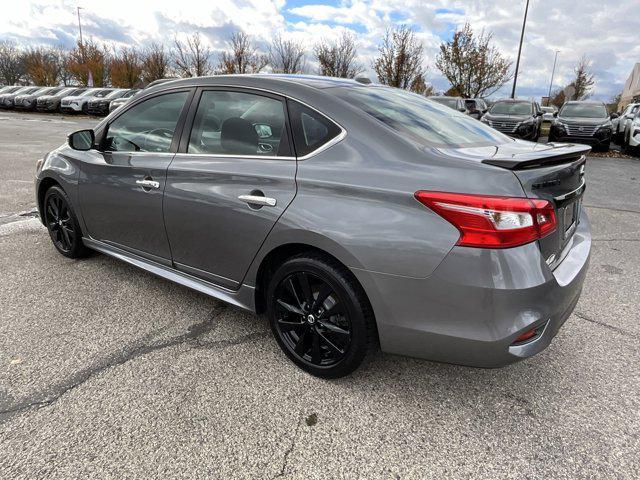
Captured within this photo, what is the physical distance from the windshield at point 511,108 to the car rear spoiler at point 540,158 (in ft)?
45.3

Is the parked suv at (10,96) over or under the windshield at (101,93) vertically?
under

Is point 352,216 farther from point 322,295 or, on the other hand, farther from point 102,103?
point 102,103

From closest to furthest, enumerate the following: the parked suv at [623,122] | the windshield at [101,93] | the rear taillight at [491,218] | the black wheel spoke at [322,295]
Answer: the rear taillight at [491,218]
the black wheel spoke at [322,295]
the parked suv at [623,122]
the windshield at [101,93]

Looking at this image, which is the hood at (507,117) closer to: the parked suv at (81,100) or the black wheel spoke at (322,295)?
the black wheel spoke at (322,295)

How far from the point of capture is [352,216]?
86.0 inches

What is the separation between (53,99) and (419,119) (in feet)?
110

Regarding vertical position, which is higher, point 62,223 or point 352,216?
point 352,216

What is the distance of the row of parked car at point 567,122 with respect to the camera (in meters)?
14.0

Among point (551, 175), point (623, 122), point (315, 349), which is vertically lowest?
point (315, 349)

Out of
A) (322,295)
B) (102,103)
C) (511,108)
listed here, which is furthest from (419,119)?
(102,103)

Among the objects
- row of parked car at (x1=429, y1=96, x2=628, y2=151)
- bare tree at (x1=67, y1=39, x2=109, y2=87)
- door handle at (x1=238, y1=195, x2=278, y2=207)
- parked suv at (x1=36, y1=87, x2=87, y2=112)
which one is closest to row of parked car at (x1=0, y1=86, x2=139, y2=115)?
parked suv at (x1=36, y1=87, x2=87, y2=112)

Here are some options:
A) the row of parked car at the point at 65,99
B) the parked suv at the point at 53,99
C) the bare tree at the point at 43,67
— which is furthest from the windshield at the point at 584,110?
the bare tree at the point at 43,67

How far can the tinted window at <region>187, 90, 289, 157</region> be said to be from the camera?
2.61 meters

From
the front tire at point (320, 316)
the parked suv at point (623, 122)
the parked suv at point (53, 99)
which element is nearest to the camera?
the front tire at point (320, 316)
